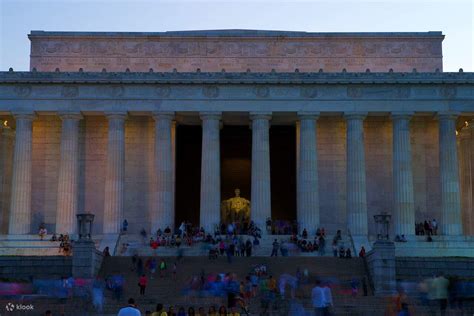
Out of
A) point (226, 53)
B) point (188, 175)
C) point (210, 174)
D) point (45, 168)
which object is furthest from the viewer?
point (188, 175)

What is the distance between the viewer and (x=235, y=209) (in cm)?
7350

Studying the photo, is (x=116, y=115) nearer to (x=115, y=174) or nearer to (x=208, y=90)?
(x=115, y=174)

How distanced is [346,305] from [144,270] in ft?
46.3

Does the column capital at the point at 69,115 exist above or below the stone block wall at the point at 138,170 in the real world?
above

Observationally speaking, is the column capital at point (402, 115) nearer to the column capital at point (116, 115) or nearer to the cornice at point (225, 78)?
the cornice at point (225, 78)

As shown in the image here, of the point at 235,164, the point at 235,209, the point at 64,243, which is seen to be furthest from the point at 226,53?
the point at 64,243

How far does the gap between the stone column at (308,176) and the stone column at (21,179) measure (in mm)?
19476

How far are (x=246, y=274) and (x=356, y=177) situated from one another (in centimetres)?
1619

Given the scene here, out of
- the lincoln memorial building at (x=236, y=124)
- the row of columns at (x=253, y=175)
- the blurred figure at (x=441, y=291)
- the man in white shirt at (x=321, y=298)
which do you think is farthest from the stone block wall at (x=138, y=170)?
the man in white shirt at (x=321, y=298)

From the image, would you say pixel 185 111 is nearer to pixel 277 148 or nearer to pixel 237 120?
pixel 237 120

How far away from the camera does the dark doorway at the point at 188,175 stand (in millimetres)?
73562

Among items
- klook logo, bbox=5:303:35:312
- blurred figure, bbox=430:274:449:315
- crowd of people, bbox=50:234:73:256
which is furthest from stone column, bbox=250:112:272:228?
blurred figure, bbox=430:274:449:315

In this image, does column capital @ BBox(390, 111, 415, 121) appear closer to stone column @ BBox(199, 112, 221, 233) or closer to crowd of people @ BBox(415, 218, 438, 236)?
crowd of people @ BBox(415, 218, 438, 236)

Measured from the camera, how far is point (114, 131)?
63.7 metres
